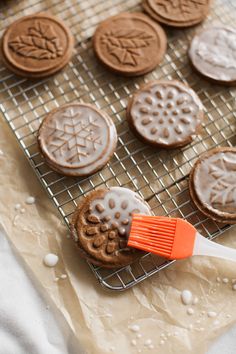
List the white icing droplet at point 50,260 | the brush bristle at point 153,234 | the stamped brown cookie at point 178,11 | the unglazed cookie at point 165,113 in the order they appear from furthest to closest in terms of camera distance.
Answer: the stamped brown cookie at point 178,11 → the unglazed cookie at point 165,113 → the white icing droplet at point 50,260 → the brush bristle at point 153,234

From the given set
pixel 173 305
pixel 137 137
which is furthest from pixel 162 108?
pixel 173 305

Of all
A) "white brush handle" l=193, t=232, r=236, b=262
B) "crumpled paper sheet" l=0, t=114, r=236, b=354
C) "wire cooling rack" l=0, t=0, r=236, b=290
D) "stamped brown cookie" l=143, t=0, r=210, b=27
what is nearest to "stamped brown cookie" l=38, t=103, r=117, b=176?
"wire cooling rack" l=0, t=0, r=236, b=290

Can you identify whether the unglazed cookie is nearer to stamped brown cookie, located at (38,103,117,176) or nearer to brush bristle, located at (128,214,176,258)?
stamped brown cookie, located at (38,103,117,176)

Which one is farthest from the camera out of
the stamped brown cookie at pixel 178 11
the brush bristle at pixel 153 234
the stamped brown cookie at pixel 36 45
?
the stamped brown cookie at pixel 178 11

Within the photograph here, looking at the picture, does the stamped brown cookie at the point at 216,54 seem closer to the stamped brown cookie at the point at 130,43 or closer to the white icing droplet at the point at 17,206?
the stamped brown cookie at the point at 130,43

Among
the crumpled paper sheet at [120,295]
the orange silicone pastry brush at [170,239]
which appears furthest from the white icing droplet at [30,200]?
the orange silicone pastry brush at [170,239]

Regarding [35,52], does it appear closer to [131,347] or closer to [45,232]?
[45,232]

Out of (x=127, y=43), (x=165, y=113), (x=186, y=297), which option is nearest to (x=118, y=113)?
(x=165, y=113)

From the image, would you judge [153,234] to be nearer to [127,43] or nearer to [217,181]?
[217,181]
